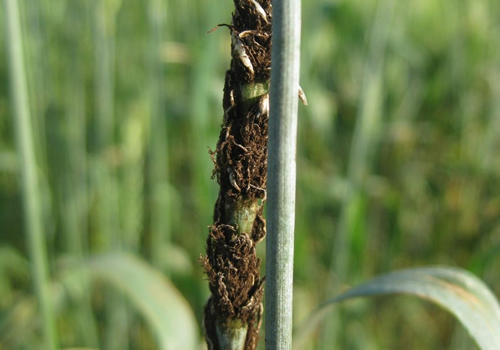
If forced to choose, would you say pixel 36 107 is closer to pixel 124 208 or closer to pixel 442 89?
pixel 124 208

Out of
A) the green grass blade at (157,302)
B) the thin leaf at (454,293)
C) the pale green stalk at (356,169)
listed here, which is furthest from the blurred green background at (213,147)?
the thin leaf at (454,293)

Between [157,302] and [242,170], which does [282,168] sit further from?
[157,302]

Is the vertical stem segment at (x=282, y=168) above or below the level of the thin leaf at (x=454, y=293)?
above

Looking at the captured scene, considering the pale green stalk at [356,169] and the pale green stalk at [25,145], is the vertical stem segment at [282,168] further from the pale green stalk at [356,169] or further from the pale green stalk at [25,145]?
the pale green stalk at [356,169]

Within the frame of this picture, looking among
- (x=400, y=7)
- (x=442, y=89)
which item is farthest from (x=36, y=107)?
(x=442, y=89)

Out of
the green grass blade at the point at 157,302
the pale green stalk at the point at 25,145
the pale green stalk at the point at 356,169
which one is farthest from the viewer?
the pale green stalk at the point at 356,169

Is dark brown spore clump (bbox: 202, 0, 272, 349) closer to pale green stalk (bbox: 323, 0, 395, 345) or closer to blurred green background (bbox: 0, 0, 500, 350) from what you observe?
blurred green background (bbox: 0, 0, 500, 350)
